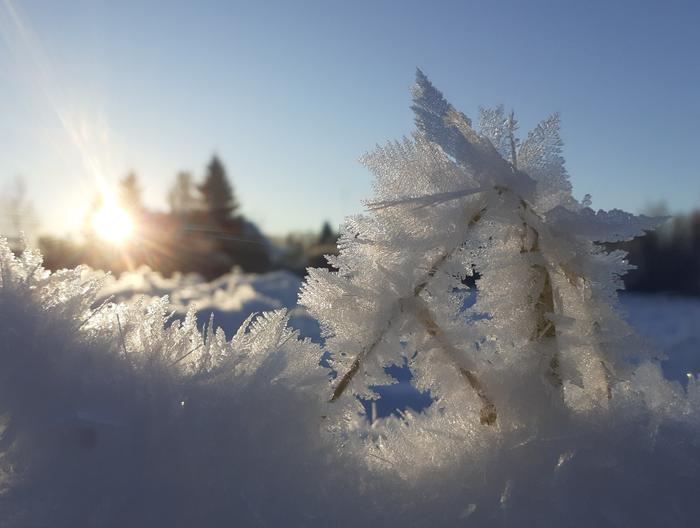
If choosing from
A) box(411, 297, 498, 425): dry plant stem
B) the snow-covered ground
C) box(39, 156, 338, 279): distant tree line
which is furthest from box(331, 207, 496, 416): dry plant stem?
box(39, 156, 338, 279): distant tree line

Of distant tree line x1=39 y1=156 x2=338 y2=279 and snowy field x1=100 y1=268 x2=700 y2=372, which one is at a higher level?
distant tree line x1=39 y1=156 x2=338 y2=279

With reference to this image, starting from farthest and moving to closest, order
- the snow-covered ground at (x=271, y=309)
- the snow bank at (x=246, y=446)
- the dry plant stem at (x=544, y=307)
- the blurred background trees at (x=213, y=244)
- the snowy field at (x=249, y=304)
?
the blurred background trees at (x=213, y=244), the snowy field at (x=249, y=304), the snow-covered ground at (x=271, y=309), the dry plant stem at (x=544, y=307), the snow bank at (x=246, y=446)

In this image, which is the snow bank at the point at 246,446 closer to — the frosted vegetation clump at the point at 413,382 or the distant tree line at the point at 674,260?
the frosted vegetation clump at the point at 413,382

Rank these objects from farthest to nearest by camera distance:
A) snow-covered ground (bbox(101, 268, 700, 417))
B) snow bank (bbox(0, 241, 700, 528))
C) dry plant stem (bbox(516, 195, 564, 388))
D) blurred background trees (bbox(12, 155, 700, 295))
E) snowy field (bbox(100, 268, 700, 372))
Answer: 1. blurred background trees (bbox(12, 155, 700, 295))
2. snowy field (bbox(100, 268, 700, 372))
3. snow-covered ground (bbox(101, 268, 700, 417))
4. dry plant stem (bbox(516, 195, 564, 388))
5. snow bank (bbox(0, 241, 700, 528))

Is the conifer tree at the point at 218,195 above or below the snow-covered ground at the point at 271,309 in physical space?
above

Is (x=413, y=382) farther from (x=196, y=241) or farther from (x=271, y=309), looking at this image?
(x=196, y=241)

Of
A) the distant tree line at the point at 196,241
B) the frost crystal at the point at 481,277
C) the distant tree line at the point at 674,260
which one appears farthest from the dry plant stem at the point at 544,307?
the distant tree line at the point at 674,260

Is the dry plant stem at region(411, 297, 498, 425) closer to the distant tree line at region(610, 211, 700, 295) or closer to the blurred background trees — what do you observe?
the blurred background trees
